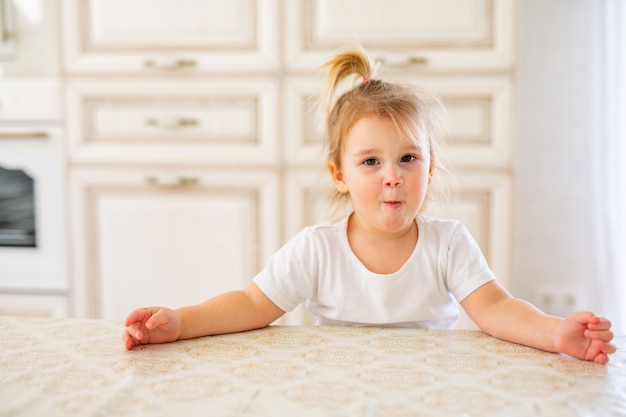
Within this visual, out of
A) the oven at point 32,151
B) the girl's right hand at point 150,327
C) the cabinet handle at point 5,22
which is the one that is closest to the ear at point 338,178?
the girl's right hand at point 150,327

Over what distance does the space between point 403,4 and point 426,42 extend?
0.39 ft

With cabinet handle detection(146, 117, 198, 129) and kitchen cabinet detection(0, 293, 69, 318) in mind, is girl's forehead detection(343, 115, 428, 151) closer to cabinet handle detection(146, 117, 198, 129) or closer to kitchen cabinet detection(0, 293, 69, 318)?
cabinet handle detection(146, 117, 198, 129)

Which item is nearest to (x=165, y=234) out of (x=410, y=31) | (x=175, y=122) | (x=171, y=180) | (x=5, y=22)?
(x=171, y=180)

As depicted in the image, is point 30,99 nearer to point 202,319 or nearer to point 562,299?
point 202,319

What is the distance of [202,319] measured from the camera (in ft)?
2.80

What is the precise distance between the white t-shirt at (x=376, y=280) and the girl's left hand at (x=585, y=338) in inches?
8.7

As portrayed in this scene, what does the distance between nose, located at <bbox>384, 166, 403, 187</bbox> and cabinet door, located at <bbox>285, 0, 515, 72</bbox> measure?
85cm

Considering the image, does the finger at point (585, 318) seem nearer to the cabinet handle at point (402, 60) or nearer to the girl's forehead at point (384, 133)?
the girl's forehead at point (384, 133)

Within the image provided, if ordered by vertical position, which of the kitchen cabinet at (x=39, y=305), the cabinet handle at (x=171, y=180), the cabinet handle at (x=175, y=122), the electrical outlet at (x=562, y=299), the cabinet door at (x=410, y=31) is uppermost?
the cabinet door at (x=410, y=31)

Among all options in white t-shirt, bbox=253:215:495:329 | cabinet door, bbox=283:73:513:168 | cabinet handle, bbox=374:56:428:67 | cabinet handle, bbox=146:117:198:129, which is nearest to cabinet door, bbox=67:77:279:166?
cabinet handle, bbox=146:117:198:129

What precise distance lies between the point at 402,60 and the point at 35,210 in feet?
3.88

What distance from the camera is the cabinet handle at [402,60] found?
1.77 metres

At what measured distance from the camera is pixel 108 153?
191 centimetres

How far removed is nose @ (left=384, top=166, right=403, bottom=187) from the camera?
3.11 ft
